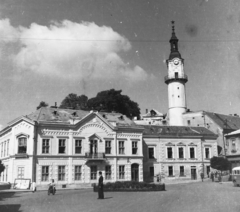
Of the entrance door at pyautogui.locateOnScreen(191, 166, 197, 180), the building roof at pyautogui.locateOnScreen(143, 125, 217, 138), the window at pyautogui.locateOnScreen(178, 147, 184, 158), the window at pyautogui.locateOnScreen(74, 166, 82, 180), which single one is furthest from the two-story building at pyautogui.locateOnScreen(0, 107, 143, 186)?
the entrance door at pyautogui.locateOnScreen(191, 166, 197, 180)

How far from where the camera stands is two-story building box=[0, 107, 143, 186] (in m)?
34.8

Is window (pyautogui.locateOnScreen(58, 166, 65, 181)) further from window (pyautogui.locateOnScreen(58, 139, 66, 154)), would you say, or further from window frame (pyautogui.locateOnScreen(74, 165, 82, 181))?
window (pyautogui.locateOnScreen(58, 139, 66, 154))

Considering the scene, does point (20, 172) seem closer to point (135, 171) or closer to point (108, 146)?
point (108, 146)

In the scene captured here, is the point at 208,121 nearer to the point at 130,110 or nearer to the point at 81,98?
the point at 130,110

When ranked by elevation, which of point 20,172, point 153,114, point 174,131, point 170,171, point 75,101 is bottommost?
point 170,171

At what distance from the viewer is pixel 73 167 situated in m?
36.5

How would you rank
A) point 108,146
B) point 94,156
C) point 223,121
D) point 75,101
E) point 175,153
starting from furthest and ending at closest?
point 75,101 < point 223,121 < point 175,153 < point 108,146 < point 94,156

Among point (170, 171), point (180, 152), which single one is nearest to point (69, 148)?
point (170, 171)

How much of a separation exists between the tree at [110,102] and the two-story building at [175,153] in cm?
1684

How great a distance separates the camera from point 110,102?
63.4 meters

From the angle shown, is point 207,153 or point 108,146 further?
point 207,153

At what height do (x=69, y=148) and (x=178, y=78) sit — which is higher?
(x=178, y=78)

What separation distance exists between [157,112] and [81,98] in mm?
32007

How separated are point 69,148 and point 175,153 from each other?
57.8 ft
